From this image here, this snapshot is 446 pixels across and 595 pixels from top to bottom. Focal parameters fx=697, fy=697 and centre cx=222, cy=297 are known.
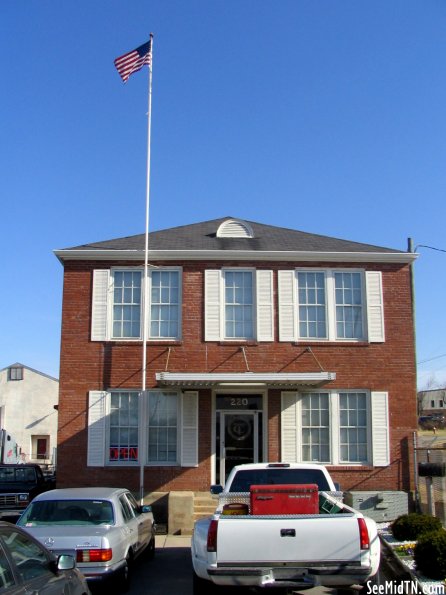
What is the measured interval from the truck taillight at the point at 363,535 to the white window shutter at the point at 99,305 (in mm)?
11670

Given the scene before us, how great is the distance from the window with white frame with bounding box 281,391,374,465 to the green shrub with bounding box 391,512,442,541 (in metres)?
5.23

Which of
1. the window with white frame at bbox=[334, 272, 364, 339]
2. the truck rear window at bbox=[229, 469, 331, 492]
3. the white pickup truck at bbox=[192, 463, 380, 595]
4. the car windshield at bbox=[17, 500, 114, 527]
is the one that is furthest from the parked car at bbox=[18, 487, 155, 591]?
the window with white frame at bbox=[334, 272, 364, 339]

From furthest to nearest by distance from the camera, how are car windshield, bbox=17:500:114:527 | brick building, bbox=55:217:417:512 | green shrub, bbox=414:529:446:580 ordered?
brick building, bbox=55:217:417:512, car windshield, bbox=17:500:114:527, green shrub, bbox=414:529:446:580

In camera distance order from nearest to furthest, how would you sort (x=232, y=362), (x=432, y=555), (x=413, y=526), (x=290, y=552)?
1. (x=290, y=552)
2. (x=432, y=555)
3. (x=413, y=526)
4. (x=232, y=362)

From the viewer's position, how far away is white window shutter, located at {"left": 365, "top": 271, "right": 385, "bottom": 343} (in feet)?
60.2

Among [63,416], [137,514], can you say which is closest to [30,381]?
[63,416]

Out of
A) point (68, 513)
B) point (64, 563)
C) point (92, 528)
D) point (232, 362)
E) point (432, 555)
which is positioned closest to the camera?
point (64, 563)

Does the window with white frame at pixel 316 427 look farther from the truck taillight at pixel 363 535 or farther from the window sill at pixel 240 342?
the truck taillight at pixel 363 535

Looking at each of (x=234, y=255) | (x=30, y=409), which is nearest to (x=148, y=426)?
(x=234, y=255)

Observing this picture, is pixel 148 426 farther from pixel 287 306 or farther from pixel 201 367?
pixel 287 306

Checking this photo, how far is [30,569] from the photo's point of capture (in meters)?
5.77

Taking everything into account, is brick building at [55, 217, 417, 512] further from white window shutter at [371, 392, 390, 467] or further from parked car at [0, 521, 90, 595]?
parked car at [0, 521, 90, 595]

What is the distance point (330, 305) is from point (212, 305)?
10.3 ft

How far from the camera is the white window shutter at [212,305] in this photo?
18.1m
